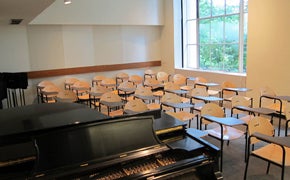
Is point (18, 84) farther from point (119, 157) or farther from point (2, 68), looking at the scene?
point (119, 157)

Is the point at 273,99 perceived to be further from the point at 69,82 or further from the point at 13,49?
the point at 13,49

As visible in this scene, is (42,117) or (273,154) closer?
(42,117)

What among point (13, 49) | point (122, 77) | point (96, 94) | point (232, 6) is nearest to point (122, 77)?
point (122, 77)

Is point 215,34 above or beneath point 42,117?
above

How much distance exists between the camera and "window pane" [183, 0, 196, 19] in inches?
325

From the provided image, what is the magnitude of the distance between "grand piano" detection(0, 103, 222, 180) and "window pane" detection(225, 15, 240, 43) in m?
5.21

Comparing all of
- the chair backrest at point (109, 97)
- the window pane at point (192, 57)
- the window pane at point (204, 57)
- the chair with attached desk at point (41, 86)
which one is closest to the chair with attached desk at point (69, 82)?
the chair with attached desk at point (41, 86)

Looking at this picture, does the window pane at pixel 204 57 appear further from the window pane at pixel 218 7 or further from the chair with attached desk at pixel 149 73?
the chair with attached desk at pixel 149 73

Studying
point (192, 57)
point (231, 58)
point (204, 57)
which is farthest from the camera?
point (192, 57)

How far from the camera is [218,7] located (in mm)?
7344

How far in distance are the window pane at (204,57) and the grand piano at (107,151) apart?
232 inches

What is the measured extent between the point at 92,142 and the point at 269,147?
210 cm

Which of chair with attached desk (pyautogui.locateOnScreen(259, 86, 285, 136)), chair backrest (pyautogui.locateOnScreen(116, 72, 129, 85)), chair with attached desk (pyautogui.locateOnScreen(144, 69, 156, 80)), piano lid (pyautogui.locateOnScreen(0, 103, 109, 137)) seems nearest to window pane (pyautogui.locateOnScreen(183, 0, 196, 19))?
chair with attached desk (pyautogui.locateOnScreen(144, 69, 156, 80))

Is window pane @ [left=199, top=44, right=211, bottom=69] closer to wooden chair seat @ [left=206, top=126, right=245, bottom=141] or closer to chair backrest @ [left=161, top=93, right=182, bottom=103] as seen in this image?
chair backrest @ [left=161, top=93, right=182, bottom=103]
